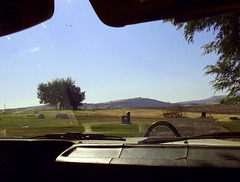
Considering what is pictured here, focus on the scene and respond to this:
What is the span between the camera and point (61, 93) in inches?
245

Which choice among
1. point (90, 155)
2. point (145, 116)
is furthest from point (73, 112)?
point (90, 155)

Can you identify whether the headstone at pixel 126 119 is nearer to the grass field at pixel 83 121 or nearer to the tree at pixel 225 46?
the grass field at pixel 83 121

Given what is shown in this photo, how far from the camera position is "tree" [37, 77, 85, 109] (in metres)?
6.02

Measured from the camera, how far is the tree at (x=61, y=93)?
6.02m

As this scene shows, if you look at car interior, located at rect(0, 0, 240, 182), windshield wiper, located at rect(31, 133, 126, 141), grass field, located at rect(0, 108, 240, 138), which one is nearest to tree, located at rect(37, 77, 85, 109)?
grass field, located at rect(0, 108, 240, 138)

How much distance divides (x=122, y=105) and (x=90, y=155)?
359 cm

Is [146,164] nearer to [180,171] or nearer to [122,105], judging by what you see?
[180,171]

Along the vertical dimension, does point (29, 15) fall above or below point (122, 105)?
above

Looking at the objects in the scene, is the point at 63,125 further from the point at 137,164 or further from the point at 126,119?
the point at 137,164

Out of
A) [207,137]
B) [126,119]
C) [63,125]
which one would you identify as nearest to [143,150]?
[207,137]

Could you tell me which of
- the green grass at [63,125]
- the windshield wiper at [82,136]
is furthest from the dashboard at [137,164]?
the green grass at [63,125]

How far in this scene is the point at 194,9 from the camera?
2215 mm

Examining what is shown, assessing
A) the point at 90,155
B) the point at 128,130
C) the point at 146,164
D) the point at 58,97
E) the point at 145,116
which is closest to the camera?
the point at 146,164

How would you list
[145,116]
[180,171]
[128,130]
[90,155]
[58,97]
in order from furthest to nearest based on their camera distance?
[58,97]
[145,116]
[128,130]
[90,155]
[180,171]
